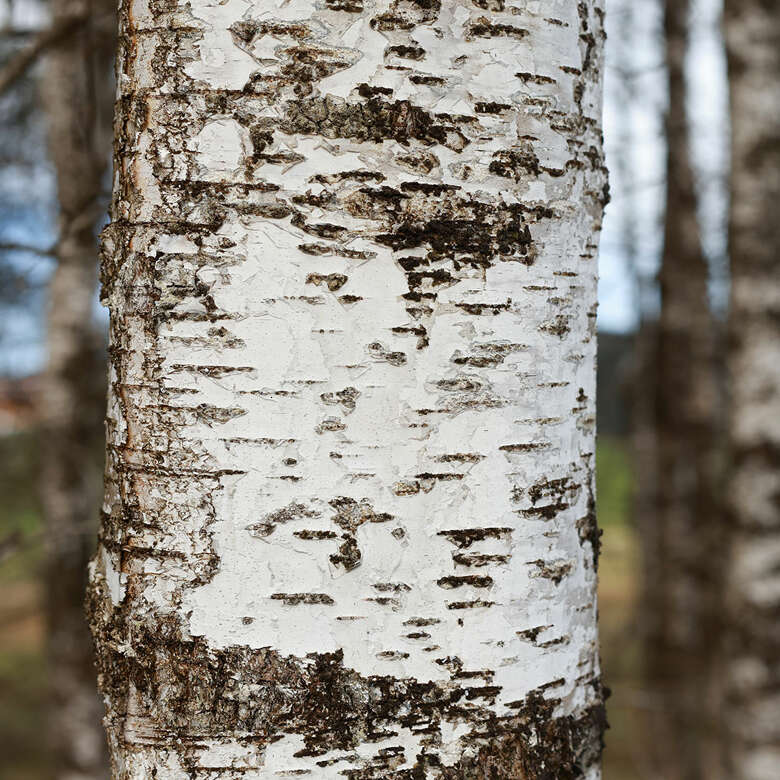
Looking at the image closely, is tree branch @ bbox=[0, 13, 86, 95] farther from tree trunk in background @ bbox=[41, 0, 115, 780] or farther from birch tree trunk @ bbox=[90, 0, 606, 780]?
birch tree trunk @ bbox=[90, 0, 606, 780]

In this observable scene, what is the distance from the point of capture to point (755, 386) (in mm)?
3887

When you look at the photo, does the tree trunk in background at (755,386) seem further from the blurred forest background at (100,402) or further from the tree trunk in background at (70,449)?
the tree trunk in background at (70,449)

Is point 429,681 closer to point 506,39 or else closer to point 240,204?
point 240,204

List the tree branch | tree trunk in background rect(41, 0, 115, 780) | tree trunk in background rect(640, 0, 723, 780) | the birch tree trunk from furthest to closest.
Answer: tree trunk in background rect(640, 0, 723, 780) < tree trunk in background rect(41, 0, 115, 780) < the tree branch < the birch tree trunk

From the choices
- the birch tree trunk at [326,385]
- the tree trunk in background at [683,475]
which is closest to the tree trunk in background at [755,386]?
the tree trunk in background at [683,475]

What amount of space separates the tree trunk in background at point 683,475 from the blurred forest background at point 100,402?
0.01m

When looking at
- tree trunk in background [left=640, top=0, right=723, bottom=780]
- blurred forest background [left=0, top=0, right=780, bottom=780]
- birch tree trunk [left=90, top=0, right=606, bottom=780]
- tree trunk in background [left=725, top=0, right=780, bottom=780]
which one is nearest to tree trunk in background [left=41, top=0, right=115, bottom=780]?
blurred forest background [left=0, top=0, right=780, bottom=780]

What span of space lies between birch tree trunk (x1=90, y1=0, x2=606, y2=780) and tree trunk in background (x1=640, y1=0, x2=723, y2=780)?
18.5ft

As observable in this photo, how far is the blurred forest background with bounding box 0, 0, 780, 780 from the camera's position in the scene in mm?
4230

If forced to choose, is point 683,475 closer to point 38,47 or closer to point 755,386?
point 755,386

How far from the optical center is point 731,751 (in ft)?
12.5

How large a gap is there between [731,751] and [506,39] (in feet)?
11.5

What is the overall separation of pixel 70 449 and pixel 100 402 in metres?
0.42

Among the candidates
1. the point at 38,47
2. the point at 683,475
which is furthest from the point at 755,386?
the point at 683,475
